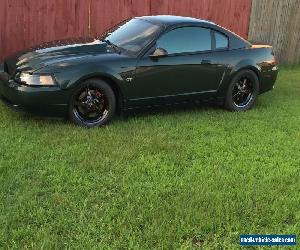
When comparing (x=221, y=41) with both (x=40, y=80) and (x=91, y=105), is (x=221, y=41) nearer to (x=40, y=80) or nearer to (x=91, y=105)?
(x=91, y=105)

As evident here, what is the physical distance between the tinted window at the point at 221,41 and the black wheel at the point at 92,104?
198 centimetres

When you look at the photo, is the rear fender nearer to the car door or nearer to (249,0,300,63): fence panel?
the car door

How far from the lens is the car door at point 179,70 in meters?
6.48

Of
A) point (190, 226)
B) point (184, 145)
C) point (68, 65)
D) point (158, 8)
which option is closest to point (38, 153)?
point (68, 65)

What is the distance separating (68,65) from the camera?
5.96m

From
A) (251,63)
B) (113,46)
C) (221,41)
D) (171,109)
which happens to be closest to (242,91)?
(251,63)

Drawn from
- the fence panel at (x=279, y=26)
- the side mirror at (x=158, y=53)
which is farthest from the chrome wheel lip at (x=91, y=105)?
the fence panel at (x=279, y=26)

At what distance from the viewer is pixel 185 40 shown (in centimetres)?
689

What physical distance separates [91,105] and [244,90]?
9.01 ft

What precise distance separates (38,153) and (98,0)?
570 cm

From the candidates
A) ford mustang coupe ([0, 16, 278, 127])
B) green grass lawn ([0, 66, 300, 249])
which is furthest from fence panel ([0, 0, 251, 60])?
green grass lawn ([0, 66, 300, 249])

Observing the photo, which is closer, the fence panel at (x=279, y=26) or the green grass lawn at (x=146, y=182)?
the green grass lawn at (x=146, y=182)

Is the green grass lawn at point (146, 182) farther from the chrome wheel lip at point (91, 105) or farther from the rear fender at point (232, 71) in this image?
the rear fender at point (232, 71)

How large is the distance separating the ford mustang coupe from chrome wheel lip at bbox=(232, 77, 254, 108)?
0.05 ft
